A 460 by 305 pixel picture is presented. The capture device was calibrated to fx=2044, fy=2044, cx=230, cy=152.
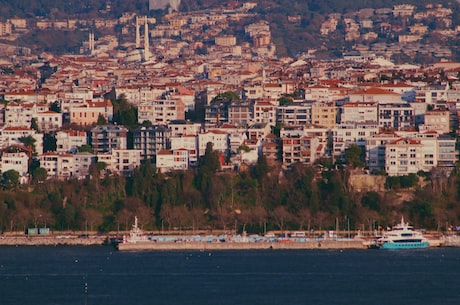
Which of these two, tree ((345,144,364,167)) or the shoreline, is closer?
the shoreline

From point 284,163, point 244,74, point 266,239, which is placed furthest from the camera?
point 244,74

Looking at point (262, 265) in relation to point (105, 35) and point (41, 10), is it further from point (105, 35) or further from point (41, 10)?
point (41, 10)

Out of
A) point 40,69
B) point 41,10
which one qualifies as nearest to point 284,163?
point 40,69

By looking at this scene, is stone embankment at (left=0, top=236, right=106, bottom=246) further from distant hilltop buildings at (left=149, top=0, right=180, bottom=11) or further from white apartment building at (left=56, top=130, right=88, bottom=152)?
distant hilltop buildings at (left=149, top=0, right=180, bottom=11)

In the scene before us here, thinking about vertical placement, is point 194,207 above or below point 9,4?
below

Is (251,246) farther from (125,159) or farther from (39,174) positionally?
(125,159)

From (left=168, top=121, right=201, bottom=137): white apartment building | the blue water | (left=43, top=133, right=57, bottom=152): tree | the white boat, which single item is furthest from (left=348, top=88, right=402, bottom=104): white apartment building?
the blue water

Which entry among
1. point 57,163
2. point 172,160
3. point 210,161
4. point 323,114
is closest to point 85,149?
point 57,163
